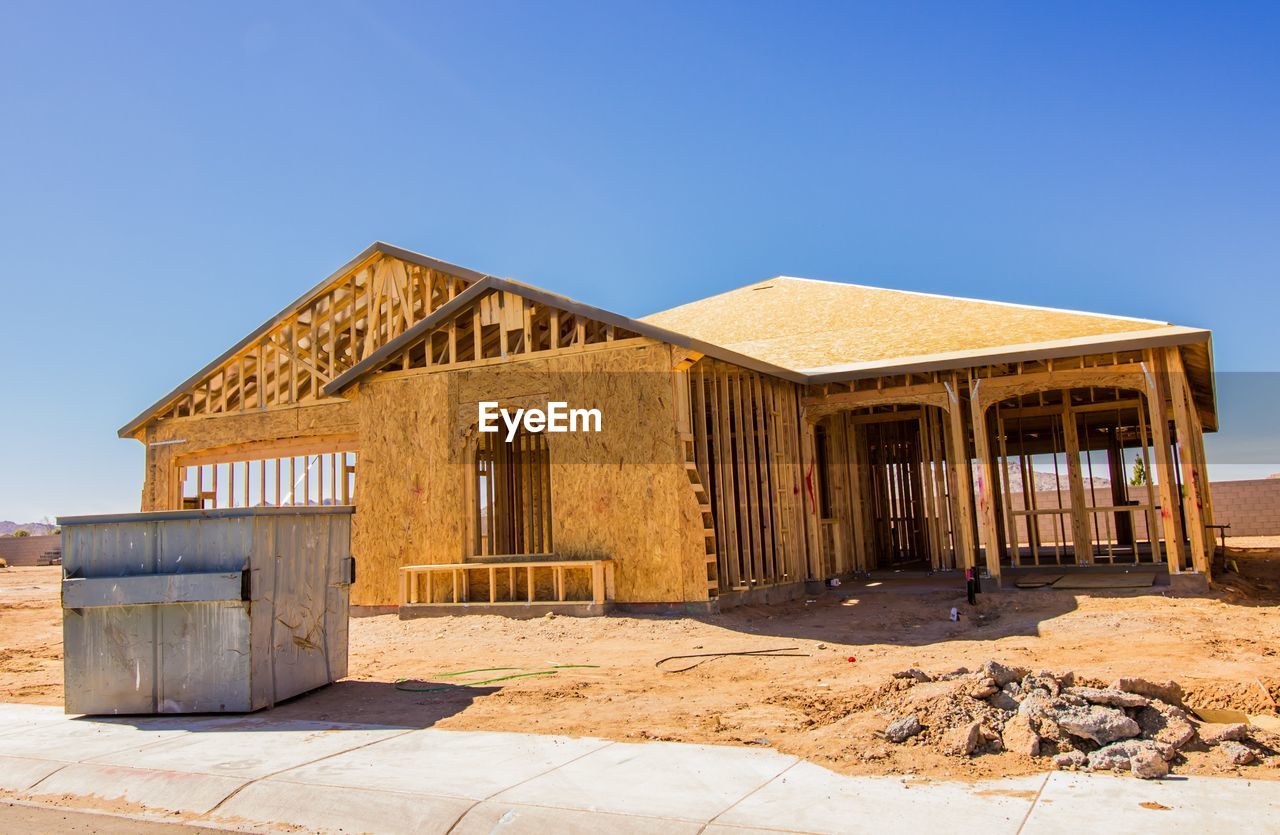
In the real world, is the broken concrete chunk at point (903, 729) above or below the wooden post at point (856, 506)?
below

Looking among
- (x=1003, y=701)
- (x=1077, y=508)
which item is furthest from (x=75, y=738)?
(x=1077, y=508)

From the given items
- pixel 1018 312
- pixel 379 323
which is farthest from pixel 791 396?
pixel 379 323

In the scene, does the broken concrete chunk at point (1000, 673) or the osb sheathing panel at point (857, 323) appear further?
the osb sheathing panel at point (857, 323)

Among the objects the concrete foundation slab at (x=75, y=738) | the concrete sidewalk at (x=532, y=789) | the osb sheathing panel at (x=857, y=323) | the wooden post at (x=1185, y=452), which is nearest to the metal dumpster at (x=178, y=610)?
the concrete foundation slab at (x=75, y=738)

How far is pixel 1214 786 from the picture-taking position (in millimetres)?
4879

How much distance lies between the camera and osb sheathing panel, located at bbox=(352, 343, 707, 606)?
1384cm

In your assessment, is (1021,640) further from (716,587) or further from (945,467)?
(945,467)

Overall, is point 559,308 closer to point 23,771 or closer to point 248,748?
point 248,748

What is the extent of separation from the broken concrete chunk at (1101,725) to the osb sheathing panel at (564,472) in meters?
8.09

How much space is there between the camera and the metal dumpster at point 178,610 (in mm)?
8047

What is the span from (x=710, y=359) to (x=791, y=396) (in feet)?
9.96

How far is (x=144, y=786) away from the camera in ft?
20.0

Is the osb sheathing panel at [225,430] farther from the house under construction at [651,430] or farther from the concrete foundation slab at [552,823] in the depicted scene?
the concrete foundation slab at [552,823]

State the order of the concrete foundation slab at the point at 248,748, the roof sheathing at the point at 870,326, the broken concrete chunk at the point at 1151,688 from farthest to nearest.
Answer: the roof sheathing at the point at 870,326, the concrete foundation slab at the point at 248,748, the broken concrete chunk at the point at 1151,688
